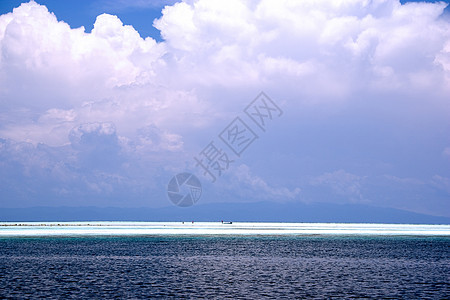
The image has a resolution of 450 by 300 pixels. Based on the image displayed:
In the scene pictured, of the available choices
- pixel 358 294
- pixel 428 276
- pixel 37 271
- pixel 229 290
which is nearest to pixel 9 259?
pixel 37 271

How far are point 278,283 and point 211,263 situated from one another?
19.2 metres

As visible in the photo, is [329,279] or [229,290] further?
[329,279]

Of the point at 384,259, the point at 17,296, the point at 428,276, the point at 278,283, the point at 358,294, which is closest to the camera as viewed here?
the point at 17,296

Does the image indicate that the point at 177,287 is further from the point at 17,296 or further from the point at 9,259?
the point at 9,259

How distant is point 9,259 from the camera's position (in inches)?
2483

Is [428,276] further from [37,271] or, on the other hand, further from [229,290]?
[37,271]

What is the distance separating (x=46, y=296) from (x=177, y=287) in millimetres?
10290

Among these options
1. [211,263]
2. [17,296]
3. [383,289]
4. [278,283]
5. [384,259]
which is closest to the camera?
[17,296]

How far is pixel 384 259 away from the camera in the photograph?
6819cm

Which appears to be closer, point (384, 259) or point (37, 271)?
point (37, 271)

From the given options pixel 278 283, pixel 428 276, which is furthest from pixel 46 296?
pixel 428 276

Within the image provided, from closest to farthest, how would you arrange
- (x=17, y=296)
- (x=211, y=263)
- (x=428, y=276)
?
(x=17, y=296)
(x=428, y=276)
(x=211, y=263)

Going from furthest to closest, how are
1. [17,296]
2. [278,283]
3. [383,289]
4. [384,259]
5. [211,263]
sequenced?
[384,259] < [211,263] < [278,283] < [383,289] < [17,296]

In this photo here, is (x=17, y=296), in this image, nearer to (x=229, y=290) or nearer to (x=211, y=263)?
(x=229, y=290)
